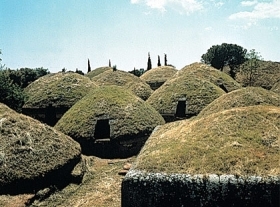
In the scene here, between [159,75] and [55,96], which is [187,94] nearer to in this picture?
[55,96]

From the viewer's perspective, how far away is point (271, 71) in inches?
2484

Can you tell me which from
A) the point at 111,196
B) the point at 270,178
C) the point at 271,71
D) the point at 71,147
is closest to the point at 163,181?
the point at 270,178

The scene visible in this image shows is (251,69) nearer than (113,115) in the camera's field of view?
No

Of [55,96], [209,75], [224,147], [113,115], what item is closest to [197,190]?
[224,147]

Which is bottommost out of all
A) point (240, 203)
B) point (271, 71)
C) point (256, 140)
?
point (240, 203)

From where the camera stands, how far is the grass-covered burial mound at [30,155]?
17.0 metres

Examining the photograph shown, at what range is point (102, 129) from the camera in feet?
93.5

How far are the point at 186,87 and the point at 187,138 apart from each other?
27.4 m

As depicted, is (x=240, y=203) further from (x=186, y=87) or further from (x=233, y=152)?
(x=186, y=87)

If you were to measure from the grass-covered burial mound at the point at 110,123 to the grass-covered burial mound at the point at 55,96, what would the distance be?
25.7ft

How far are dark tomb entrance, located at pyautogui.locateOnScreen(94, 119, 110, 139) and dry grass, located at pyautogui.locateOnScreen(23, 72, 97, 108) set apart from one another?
10.7 meters

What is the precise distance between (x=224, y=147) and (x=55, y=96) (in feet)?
100

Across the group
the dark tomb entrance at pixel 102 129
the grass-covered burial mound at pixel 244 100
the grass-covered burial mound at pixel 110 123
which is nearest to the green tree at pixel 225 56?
the grass-covered burial mound at pixel 110 123

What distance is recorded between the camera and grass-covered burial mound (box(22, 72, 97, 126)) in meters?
38.0
